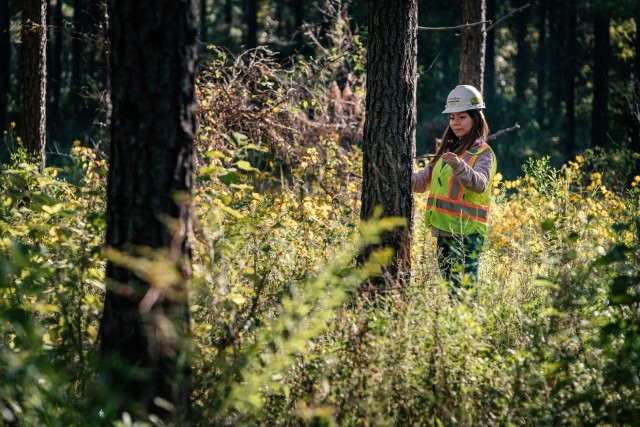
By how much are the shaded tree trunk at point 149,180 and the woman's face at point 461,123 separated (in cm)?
299

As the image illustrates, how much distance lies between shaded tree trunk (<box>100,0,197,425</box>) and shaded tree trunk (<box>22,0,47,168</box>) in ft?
26.9

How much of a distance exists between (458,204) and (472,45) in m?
5.58

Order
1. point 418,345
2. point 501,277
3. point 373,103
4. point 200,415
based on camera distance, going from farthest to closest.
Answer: point 501,277 → point 373,103 → point 418,345 → point 200,415

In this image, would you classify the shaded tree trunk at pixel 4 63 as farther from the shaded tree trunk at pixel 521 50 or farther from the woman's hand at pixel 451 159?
Result: the woman's hand at pixel 451 159

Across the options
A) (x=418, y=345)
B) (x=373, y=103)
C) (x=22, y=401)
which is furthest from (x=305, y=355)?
(x=373, y=103)

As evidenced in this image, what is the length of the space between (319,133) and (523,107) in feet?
93.8

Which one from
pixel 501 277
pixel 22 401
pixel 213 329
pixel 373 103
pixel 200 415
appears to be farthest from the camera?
pixel 501 277

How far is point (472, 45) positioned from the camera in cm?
1080

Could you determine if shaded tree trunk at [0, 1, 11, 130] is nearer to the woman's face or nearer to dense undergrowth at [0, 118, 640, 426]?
the woman's face

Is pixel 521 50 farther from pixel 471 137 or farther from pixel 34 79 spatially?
pixel 471 137

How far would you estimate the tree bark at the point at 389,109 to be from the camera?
5.50m

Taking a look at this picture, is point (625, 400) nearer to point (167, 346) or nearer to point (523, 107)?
point (167, 346)

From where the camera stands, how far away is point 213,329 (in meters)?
4.20

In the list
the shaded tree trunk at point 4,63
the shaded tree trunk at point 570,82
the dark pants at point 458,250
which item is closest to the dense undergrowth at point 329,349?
the dark pants at point 458,250
